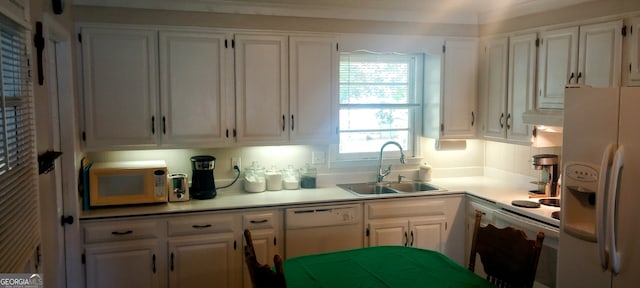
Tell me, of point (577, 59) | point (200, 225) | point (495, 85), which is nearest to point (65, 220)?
point (200, 225)

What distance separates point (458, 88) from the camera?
4.16 metres

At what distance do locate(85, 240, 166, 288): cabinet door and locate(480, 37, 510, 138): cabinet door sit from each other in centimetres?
261

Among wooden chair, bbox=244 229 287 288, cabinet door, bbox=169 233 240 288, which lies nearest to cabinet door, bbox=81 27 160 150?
cabinet door, bbox=169 233 240 288

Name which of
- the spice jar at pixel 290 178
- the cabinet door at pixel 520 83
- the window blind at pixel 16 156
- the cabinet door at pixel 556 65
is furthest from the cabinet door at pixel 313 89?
the window blind at pixel 16 156

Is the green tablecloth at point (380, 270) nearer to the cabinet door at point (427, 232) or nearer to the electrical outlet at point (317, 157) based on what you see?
the cabinet door at point (427, 232)

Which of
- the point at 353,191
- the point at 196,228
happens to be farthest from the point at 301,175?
the point at 196,228

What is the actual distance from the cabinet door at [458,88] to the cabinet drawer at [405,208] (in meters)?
0.63

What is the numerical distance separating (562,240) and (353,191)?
164 centimetres

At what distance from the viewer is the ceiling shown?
346 cm

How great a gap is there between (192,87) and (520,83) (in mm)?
2342

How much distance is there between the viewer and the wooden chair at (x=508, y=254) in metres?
2.20

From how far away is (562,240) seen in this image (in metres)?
2.70

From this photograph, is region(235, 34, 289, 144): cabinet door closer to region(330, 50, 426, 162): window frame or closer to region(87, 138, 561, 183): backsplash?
region(87, 138, 561, 183): backsplash

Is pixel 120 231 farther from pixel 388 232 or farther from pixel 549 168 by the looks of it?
pixel 549 168
